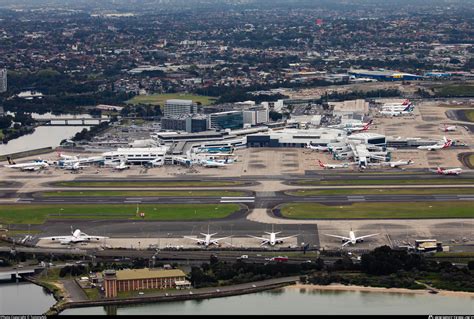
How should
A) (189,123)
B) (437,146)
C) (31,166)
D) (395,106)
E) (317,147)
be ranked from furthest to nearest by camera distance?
1. (395,106)
2. (189,123)
3. (317,147)
4. (437,146)
5. (31,166)

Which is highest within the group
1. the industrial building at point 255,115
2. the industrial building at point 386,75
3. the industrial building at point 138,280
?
the industrial building at point 138,280

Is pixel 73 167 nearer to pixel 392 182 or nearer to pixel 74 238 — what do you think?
pixel 74 238

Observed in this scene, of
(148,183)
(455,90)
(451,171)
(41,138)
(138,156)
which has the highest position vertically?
(451,171)

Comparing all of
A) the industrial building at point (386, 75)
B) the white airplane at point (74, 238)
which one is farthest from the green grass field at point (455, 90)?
the white airplane at point (74, 238)

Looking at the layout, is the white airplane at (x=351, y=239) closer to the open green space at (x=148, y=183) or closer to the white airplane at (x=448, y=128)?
the open green space at (x=148, y=183)

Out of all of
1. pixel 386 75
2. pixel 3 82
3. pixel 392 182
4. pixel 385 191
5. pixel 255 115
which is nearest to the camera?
pixel 385 191

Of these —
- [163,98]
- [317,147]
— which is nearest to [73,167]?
[317,147]

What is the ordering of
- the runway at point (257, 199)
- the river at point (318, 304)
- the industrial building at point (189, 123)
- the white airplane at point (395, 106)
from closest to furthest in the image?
the river at point (318, 304), the runway at point (257, 199), the industrial building at point (189, 123), the white airplane at point (395, 106)
